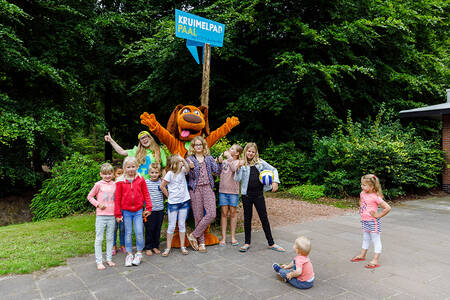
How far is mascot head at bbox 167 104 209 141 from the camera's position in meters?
5.89

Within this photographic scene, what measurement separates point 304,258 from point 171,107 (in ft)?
40.4

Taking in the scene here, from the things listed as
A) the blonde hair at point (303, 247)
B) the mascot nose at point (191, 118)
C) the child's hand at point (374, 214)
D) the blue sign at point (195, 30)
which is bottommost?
the blonde hair at point (303, 247)

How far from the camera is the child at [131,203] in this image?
4.65 m

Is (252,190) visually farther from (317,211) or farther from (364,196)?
(317,211)

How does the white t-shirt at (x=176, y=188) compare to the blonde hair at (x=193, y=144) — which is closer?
the white t-shirt at (x=176, y=188)

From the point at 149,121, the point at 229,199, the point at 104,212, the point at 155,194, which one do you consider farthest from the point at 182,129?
the point at 104,212

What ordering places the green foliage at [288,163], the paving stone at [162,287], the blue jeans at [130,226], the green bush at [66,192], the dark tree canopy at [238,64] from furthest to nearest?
1. the green foliage at [288,163]
2. the dark tree canopy at [238,64]
3. the green bush at [66,192]
4. the blue jeans at [130,226]
5. the paving stone at [162,287]

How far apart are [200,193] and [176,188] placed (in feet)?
1.42

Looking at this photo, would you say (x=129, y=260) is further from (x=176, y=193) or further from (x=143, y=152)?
(x=143, y=152)

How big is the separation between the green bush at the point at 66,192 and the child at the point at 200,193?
16.2 feet

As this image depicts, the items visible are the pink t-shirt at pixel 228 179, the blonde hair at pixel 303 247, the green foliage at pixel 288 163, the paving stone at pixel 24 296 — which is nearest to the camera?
the paving stone at pixel 24 296

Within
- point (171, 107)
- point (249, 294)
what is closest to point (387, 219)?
point (249, 294)

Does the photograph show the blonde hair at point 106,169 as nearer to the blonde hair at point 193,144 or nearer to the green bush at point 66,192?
the blonde hair at point 193,144

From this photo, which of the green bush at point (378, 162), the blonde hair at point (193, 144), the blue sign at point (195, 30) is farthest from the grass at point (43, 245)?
the green bush at point (378, 162)
